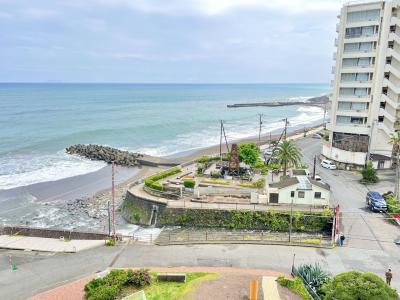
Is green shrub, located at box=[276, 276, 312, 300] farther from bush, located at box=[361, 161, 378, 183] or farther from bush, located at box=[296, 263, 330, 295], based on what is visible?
bush, located at box=[361, 161, 378, 183]

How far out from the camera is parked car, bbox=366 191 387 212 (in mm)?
38031

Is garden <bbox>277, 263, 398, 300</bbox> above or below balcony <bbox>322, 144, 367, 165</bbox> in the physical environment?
below

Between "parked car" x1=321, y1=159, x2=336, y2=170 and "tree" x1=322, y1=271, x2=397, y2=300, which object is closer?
"tree" x1=322, y1=271, x2=397, y2=300

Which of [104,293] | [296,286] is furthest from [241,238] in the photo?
[104,293]

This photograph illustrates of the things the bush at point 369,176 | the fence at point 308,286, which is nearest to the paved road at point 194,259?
the fence at point 308,286

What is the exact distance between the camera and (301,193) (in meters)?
38.6

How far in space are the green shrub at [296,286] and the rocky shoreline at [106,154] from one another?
50761 mm

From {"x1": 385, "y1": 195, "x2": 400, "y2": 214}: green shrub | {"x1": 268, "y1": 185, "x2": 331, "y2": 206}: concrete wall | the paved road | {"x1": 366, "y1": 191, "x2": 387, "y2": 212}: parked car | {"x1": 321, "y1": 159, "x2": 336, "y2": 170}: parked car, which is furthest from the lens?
{"x1": 321, "y1": 159, "x2": 336, "y2": 170}: parked car

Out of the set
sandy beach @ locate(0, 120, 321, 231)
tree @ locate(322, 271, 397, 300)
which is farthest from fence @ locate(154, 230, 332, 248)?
tree @ locate(322, 271, 397, 300)

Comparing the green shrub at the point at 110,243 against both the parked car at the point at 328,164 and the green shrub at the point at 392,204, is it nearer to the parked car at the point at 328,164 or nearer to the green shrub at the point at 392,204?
the green shrub at the point at 392,204

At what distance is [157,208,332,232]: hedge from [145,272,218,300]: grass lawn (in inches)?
488

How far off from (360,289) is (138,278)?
1389 centimetres

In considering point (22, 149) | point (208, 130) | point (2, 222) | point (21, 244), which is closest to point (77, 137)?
point (22, 149)

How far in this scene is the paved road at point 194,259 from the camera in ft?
88.2
